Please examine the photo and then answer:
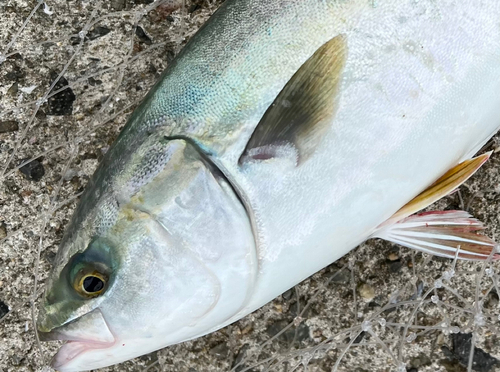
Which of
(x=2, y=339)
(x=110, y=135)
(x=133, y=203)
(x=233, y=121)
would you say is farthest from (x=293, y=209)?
(x=2, y=339)

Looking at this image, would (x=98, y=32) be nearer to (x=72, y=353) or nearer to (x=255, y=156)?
(x=255, y=156)

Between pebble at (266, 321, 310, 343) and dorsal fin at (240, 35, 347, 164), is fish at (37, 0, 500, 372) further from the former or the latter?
pebble at (266, 321, 310, 343)

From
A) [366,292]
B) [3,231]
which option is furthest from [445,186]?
[3,231]

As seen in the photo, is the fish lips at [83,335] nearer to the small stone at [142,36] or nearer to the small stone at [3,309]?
the small stone at [3,309]

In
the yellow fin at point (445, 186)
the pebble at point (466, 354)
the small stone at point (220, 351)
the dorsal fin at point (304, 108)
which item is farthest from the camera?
the small stone at point (220, 351)

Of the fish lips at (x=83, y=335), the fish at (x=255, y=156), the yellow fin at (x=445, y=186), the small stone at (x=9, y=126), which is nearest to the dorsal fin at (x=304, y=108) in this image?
the fish at (x=255, y=156)
